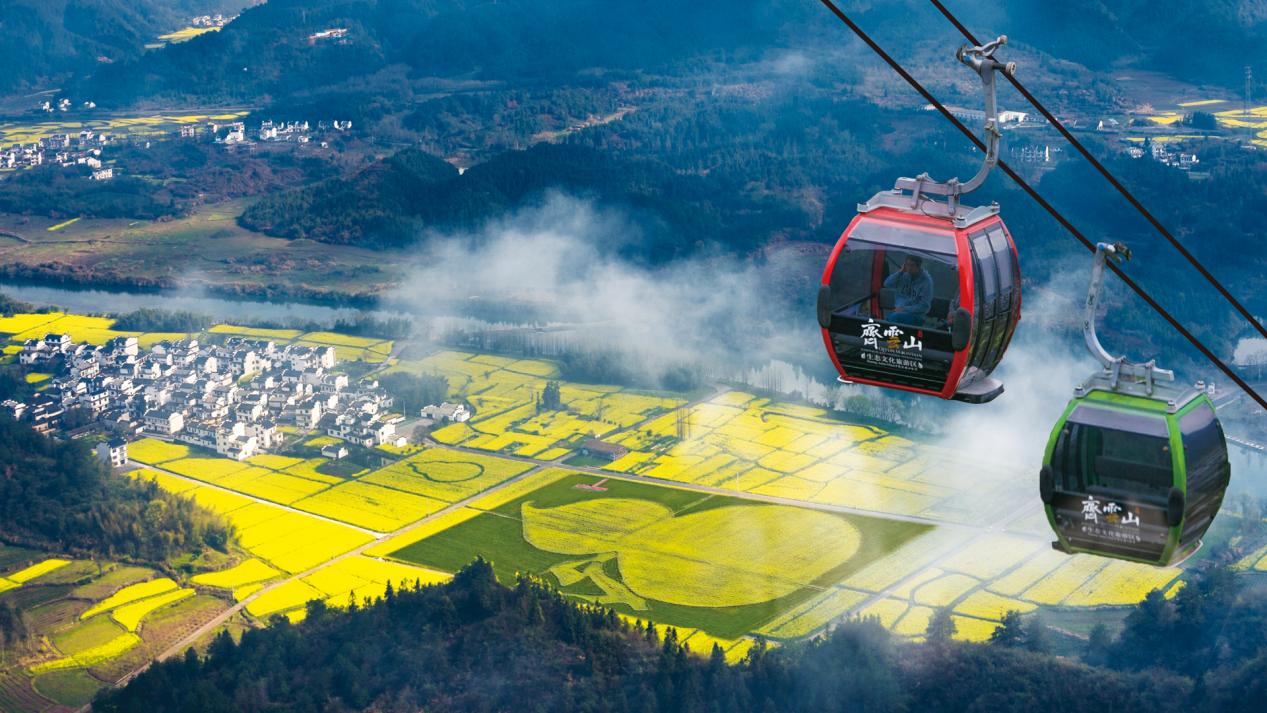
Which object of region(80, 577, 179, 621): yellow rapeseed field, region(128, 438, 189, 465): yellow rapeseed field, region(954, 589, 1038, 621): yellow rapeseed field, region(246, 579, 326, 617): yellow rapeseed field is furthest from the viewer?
region(128, 438, 189, 465): yellow rapeseed field

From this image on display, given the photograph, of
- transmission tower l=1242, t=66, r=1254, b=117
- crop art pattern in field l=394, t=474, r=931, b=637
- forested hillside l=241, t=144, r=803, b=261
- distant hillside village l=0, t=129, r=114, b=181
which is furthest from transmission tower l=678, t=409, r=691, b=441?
distant hillside village l=0, t=129, r=114, b=181

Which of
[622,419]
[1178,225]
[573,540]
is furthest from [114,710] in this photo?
[1178,225]

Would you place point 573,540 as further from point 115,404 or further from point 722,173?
point 722,173

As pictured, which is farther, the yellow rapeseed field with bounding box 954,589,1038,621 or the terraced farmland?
the terraced farmland

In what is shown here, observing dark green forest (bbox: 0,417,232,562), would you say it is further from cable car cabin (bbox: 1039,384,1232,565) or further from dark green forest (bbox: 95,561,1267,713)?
cable car cabin (bbox: 1039,384,1232,565)

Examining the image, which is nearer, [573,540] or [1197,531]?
[1197,531]

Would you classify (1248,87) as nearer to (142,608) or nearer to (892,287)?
(142,608)
